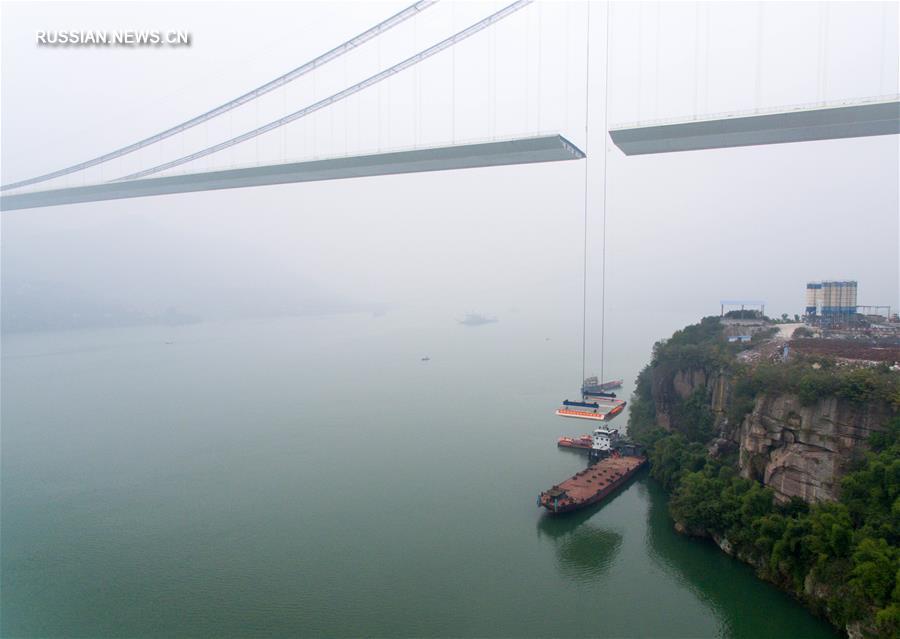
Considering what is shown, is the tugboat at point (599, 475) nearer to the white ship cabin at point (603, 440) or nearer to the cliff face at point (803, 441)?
the white ship cabin at point (603, 440)

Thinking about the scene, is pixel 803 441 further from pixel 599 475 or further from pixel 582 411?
pixel 582 411

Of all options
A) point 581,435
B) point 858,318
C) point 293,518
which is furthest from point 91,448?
point 858,318

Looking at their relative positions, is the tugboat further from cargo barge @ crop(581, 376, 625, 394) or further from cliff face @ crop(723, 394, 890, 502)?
cargo barge @ crop(581, 376, 625, 394)

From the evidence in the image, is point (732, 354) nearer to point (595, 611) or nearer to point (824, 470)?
point (824, 470)

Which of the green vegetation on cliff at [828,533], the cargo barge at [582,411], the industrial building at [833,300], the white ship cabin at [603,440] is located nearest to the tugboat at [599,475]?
the white ship cabin at [603,440]

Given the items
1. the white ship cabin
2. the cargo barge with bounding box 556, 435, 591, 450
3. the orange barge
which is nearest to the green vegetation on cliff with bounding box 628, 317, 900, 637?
the orange barge

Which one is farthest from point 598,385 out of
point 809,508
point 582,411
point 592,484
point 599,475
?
point 809,508

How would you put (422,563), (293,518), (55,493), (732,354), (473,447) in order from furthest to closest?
1. (473,447)
2. (732,354)
3. (55,493)
4. (293,518)
5. (422,563)
